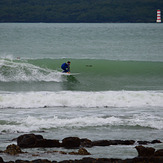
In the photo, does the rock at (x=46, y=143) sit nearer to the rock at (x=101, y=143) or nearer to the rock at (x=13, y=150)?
the rock at (x=13, y=150)

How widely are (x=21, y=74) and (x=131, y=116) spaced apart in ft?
41.4

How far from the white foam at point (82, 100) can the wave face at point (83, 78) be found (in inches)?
122

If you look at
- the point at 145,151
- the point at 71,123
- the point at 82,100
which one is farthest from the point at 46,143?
the point at 82,100

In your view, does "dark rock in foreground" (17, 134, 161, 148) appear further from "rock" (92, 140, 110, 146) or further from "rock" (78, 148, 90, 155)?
"rock" (78, 148, 90, 155)

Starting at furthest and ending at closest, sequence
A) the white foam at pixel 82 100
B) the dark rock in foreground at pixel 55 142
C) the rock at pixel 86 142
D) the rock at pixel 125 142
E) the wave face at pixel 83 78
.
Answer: the wave face at pixel 83 78, the white foam at pixel 82 100, the rock at pixel 125 142, the rock at pixel 86 142, the dark rock in foreground at pixel 55 142

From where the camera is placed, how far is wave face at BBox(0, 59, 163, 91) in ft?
75.6

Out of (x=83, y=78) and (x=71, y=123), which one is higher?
(x=83, y=78)

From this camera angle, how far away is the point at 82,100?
60.0 ft
